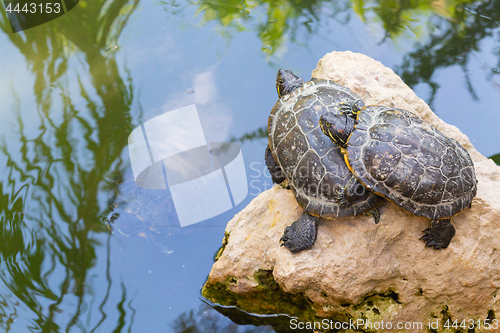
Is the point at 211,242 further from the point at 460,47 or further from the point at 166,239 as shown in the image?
the point at 460,47

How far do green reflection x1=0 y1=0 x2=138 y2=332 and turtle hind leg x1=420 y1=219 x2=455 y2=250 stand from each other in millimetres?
2465

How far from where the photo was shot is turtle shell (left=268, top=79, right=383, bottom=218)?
2.70 meters

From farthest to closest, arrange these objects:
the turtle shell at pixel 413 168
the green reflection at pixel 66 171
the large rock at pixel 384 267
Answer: the green reflection at pixel 66 171 < the large rock at pixel 384 267 < the turtle shell at pixel 413 168

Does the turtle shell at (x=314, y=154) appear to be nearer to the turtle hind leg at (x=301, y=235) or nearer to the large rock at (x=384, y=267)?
the turtle hind leg at (x=301, y=235)

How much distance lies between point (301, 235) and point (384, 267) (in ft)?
2.07

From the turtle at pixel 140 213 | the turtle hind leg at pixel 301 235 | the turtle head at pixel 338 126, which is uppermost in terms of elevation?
the turtle head at pixel 338 126

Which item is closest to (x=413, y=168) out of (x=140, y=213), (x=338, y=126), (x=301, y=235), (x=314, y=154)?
(x=338, y=126)

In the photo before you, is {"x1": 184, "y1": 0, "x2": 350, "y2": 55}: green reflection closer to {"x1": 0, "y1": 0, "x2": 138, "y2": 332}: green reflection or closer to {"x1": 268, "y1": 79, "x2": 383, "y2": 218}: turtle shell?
{"x1": 0, "y1": 0, "x2": 138, "y2": 332}: green reflection

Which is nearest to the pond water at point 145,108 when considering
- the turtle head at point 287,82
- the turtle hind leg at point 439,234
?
the turtle head at point 287,82

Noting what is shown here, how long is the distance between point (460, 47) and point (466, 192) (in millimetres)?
3041

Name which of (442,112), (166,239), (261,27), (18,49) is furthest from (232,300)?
(18,49)

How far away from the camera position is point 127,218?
12.0ft

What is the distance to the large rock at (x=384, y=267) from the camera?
8.70ft

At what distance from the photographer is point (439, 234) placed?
8.50 feet
